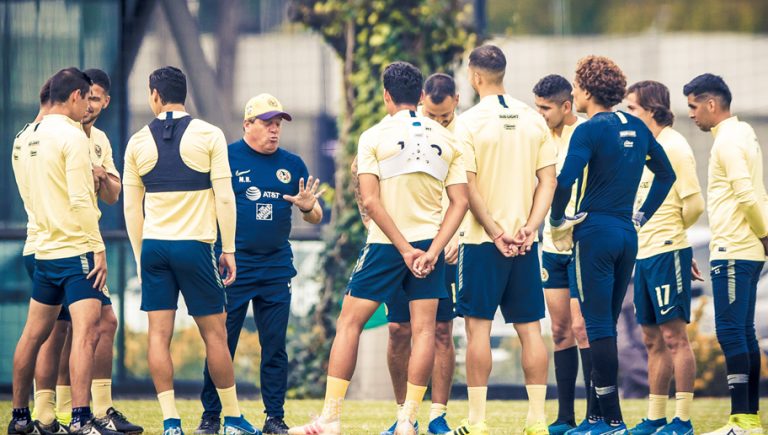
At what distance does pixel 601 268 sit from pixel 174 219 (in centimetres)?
247

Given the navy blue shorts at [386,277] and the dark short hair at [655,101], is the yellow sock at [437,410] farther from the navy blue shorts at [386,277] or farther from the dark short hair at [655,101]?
the dark short hair at [655,101]

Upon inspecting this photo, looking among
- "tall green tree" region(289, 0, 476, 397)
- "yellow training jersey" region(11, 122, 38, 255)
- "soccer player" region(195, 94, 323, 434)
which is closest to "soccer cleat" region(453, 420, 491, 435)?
"soccer player" region(195, 94, 323, 434)

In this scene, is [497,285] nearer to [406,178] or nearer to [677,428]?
[406,178]

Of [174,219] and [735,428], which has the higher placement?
[174,219]

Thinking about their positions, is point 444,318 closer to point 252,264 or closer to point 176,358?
point 252,264

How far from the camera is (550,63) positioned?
1298cm

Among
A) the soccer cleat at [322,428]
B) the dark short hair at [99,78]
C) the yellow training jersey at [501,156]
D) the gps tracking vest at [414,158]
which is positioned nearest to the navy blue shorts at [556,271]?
the yellow training jersey at [501,156]

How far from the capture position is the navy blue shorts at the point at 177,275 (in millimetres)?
6996

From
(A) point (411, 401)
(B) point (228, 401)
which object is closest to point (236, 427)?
(B) point (228, 401)

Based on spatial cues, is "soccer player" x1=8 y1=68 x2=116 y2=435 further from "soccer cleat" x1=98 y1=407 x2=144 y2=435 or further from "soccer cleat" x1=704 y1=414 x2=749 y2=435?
"soccer cleat" x1=704 y1=414 x2=749 y2=435

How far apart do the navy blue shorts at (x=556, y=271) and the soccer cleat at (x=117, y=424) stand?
2.73 metres

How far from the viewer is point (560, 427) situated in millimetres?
7895

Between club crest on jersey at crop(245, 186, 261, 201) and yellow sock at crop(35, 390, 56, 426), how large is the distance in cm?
168

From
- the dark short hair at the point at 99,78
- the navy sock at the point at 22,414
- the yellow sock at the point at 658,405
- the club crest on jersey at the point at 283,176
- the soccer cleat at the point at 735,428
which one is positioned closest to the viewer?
the navy sock at the point at 22,414
